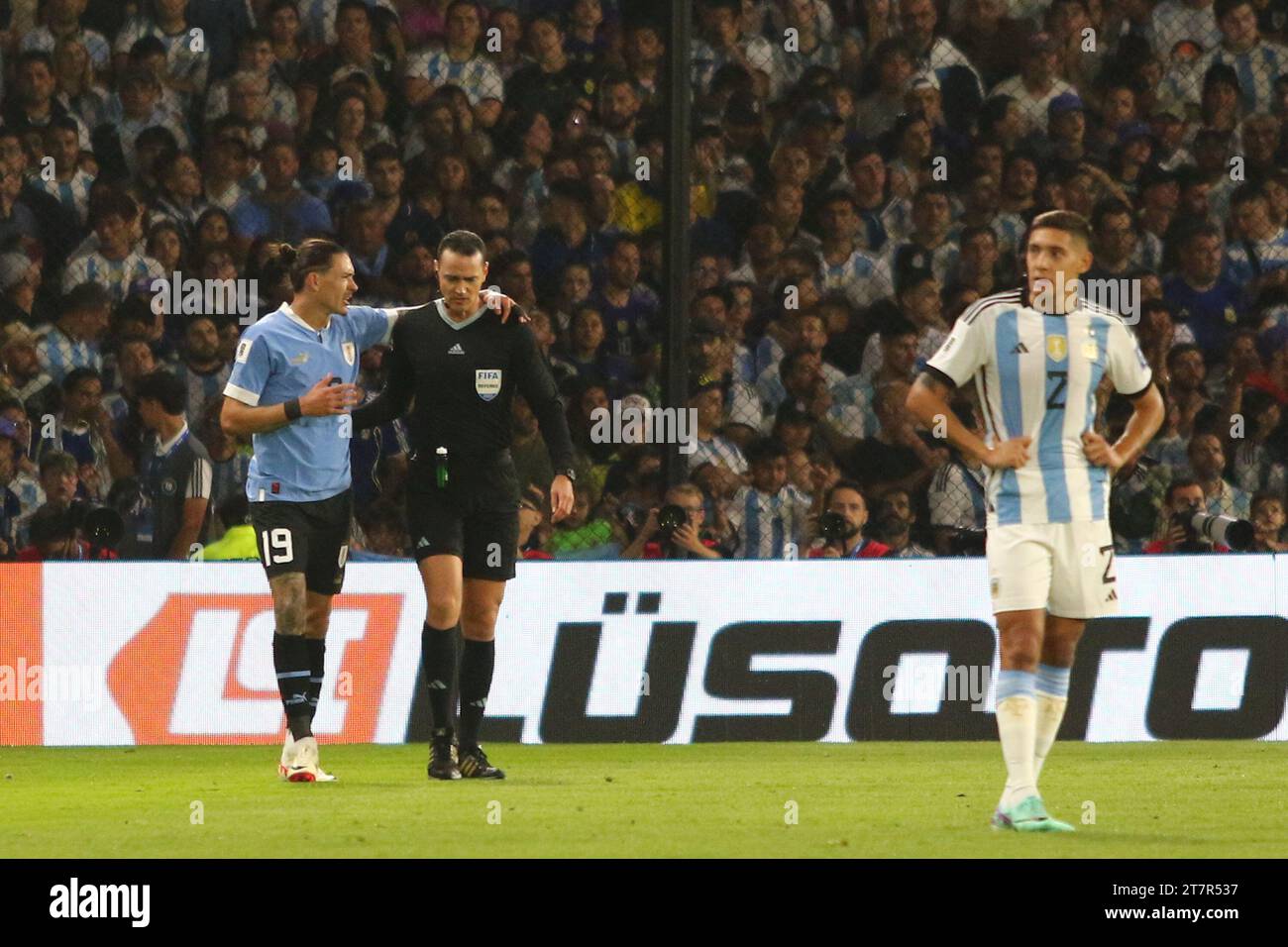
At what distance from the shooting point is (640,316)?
1182 centimetres

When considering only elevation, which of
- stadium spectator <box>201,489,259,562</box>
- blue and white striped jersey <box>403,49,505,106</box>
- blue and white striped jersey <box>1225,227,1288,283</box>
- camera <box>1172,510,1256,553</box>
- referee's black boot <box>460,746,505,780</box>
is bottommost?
referee's black boot <box>460,746,505,780</box>

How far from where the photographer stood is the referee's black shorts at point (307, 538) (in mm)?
8258

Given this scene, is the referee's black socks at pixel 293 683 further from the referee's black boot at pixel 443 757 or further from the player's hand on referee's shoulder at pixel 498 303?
the player's hand on referee's shoulder at pixel 498 303

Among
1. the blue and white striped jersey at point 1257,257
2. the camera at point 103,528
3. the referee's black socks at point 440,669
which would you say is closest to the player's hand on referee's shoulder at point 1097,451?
the referee's black socks at point 440,669

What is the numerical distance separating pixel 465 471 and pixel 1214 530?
411 centimetres

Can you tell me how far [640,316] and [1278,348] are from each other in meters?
→ 3.48

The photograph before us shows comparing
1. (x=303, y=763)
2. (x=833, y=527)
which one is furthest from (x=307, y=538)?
(x=833, y=527)

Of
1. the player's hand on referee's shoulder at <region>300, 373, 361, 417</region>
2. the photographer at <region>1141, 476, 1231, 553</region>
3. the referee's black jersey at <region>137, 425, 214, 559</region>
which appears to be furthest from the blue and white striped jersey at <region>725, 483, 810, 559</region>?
the player's hand on referee's shoulder at <region>300, 373, 361, 417</region>

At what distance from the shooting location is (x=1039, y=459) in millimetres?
6691

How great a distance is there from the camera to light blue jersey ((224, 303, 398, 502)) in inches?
326

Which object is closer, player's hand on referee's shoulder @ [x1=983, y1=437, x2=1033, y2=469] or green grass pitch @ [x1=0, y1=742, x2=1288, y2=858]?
green grass pitch @ [x1=0, y1=742, x2=1288, y2=858]

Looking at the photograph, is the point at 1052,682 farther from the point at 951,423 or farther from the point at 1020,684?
the point at 951,423

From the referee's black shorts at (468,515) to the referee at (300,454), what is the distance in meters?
0.36

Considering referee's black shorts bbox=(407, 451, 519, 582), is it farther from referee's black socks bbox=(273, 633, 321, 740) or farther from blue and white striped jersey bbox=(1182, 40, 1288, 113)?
blue and white striped jersey bbox=(1182, 40, 1288, 113)
